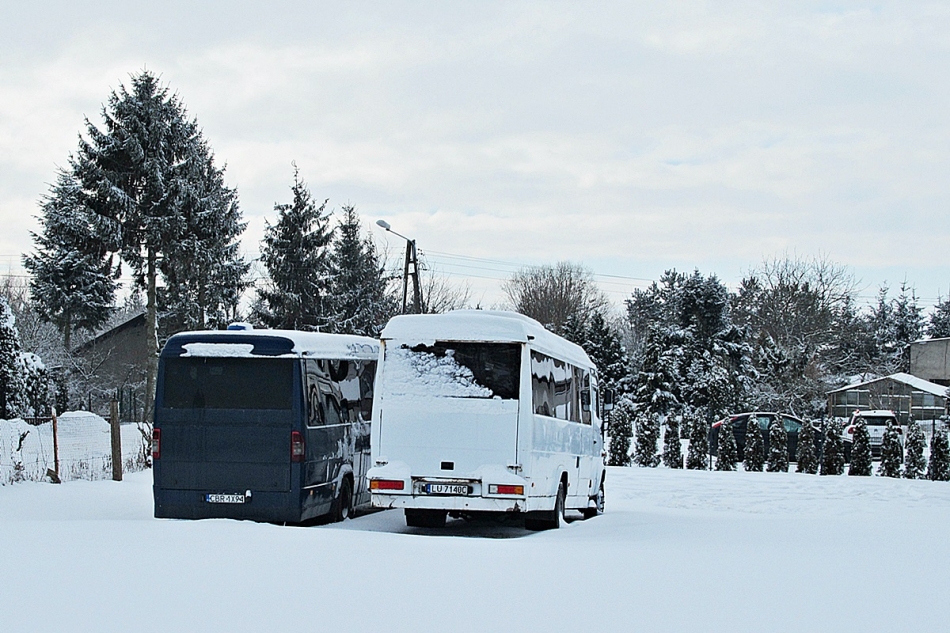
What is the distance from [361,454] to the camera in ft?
50.0

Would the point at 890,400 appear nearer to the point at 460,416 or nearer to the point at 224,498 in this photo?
the point at 460,416

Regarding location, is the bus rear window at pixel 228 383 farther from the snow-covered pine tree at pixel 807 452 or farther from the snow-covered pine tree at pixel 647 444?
the snow-covered pine tree at pixel 807 452

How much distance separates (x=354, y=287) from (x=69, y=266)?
45.5ft

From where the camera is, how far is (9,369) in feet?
88.7

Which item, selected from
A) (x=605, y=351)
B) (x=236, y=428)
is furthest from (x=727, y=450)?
(x=605, y=351)

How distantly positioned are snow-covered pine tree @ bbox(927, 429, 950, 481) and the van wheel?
15.4 metres

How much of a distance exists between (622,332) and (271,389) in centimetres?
8126

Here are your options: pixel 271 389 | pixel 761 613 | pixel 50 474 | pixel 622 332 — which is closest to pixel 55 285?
pixel 50 474

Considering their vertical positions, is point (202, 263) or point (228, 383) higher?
point (202, 263)

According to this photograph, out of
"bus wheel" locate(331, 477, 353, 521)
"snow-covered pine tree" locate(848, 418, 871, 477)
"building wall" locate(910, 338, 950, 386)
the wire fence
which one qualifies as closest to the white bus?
"bus wheel" locate(331, 477, 353, 521)

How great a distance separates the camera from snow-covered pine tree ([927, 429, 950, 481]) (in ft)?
82.7

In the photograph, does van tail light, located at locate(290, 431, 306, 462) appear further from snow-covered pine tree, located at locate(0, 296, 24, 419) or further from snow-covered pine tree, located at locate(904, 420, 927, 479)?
snow-covered pine tree, located at locate(904, 420, 927, 479)

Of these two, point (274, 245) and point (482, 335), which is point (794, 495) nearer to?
point (482, 335)

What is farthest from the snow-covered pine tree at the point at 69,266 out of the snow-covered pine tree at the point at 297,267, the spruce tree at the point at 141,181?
the snow-covered pine tree at the point at 297,267
